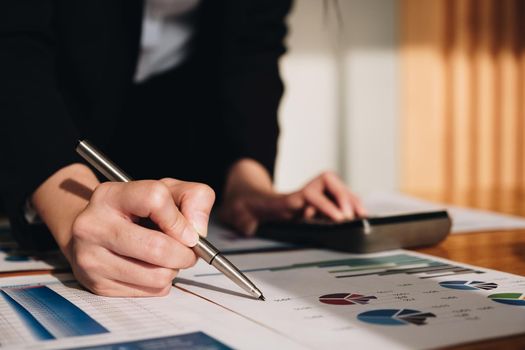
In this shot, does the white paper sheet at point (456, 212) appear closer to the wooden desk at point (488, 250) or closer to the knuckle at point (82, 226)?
the wooden desk at point (488, 250)

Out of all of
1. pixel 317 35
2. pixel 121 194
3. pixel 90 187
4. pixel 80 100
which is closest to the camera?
pixel 121 194

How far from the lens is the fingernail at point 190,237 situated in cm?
57

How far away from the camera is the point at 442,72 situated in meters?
2.93

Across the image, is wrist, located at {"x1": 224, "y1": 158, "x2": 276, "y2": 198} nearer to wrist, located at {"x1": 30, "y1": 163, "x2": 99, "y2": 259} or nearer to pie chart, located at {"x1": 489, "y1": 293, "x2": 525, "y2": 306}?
wrist, located at {"x1": 30, "y1": 163, "x2": 99, "y2": 259}

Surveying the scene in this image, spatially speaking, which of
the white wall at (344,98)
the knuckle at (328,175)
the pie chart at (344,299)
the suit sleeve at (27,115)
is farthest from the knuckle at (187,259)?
the white wall at (344,98)

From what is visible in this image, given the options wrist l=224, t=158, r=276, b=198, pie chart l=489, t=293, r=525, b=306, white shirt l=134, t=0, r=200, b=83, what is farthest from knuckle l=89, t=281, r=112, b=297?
white shirt l=134, t=0, r=200, b=83

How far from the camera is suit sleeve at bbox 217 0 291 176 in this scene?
45.5 inches

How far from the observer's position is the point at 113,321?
501mm

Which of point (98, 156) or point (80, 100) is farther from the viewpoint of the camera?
point (80, 100)

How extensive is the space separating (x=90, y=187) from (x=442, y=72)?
2484 mm

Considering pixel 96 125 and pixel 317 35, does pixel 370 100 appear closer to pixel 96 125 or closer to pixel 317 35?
pixel 317 35

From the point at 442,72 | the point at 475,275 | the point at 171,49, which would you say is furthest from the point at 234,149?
the point at 442,72

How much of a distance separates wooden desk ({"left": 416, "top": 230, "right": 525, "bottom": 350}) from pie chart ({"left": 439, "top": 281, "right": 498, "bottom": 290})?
65 mm

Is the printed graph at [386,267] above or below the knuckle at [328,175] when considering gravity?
below
